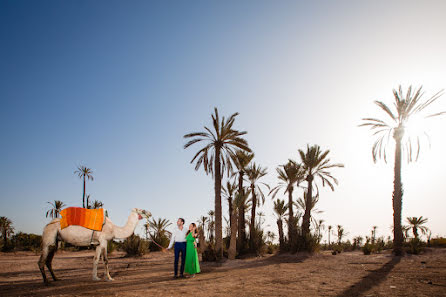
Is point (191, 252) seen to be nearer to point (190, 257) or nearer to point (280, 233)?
point (190, 257)

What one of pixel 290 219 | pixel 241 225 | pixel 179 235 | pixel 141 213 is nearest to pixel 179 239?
pixel 179 235

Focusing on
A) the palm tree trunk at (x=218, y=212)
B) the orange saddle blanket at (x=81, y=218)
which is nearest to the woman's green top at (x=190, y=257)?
the orange saddle blanket at (x=81, y=218)

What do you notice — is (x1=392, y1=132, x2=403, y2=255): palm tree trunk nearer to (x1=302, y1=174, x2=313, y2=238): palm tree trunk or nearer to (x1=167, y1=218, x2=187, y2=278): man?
(x1=302, y1=174, x2=313, y2=238): palm tree trunk

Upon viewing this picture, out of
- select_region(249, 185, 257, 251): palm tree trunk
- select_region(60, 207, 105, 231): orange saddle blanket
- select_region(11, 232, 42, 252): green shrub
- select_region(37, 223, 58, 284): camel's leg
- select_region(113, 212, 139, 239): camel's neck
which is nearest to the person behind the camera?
select_region(37, 223, 58, 284): camel's leg

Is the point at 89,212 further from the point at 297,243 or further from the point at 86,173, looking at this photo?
the point at 86,173

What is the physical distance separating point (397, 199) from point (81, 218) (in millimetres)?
19709

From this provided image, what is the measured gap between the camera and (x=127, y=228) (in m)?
8.72

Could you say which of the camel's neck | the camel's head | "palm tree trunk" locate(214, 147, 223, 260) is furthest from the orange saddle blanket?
"palm tree trunk" locate(214, 147, 223, 260)

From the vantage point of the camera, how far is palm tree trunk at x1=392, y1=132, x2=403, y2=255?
17.8m

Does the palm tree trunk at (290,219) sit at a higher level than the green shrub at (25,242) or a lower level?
higher

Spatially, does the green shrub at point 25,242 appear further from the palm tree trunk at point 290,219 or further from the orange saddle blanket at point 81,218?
the orange saddle blanket at point 81,218

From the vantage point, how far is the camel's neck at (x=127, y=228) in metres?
8.65

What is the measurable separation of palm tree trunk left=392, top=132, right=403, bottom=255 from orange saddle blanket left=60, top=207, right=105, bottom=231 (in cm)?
1860

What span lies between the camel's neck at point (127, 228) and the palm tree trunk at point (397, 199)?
17.5 m
